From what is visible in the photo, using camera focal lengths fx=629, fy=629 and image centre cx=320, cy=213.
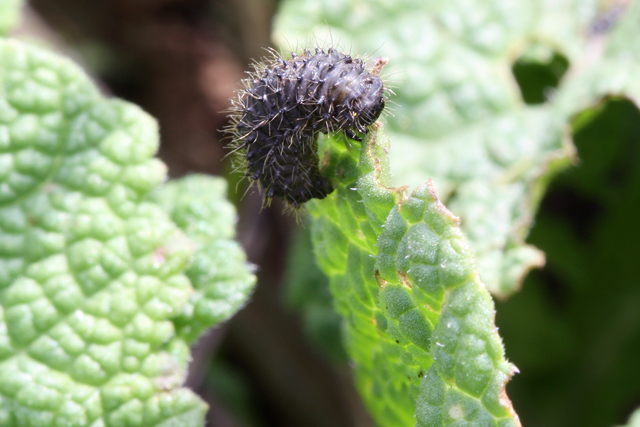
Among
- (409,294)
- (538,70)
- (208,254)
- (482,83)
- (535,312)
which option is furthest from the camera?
(535,312)

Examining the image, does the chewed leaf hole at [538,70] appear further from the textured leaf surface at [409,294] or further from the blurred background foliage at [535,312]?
the textured leaf surface at [409,294]

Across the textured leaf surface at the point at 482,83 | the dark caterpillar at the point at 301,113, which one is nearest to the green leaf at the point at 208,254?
the dark caterpillar at the point at 301,113

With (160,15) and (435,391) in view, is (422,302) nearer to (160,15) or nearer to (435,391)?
(435,391)

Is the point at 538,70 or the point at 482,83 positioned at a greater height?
the point at 538,70

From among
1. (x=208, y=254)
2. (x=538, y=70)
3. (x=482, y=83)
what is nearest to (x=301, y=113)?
(x=208, y=254)

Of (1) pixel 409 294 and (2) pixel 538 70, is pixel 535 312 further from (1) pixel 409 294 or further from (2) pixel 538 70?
(1) pixel 409 294

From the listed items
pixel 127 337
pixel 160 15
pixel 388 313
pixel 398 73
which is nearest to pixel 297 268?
pixel 398 73

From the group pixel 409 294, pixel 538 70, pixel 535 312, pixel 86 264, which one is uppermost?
pixel 538 70

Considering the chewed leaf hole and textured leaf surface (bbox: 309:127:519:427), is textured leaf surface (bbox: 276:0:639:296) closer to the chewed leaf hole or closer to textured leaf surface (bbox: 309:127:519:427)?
the chewed leaf hole
